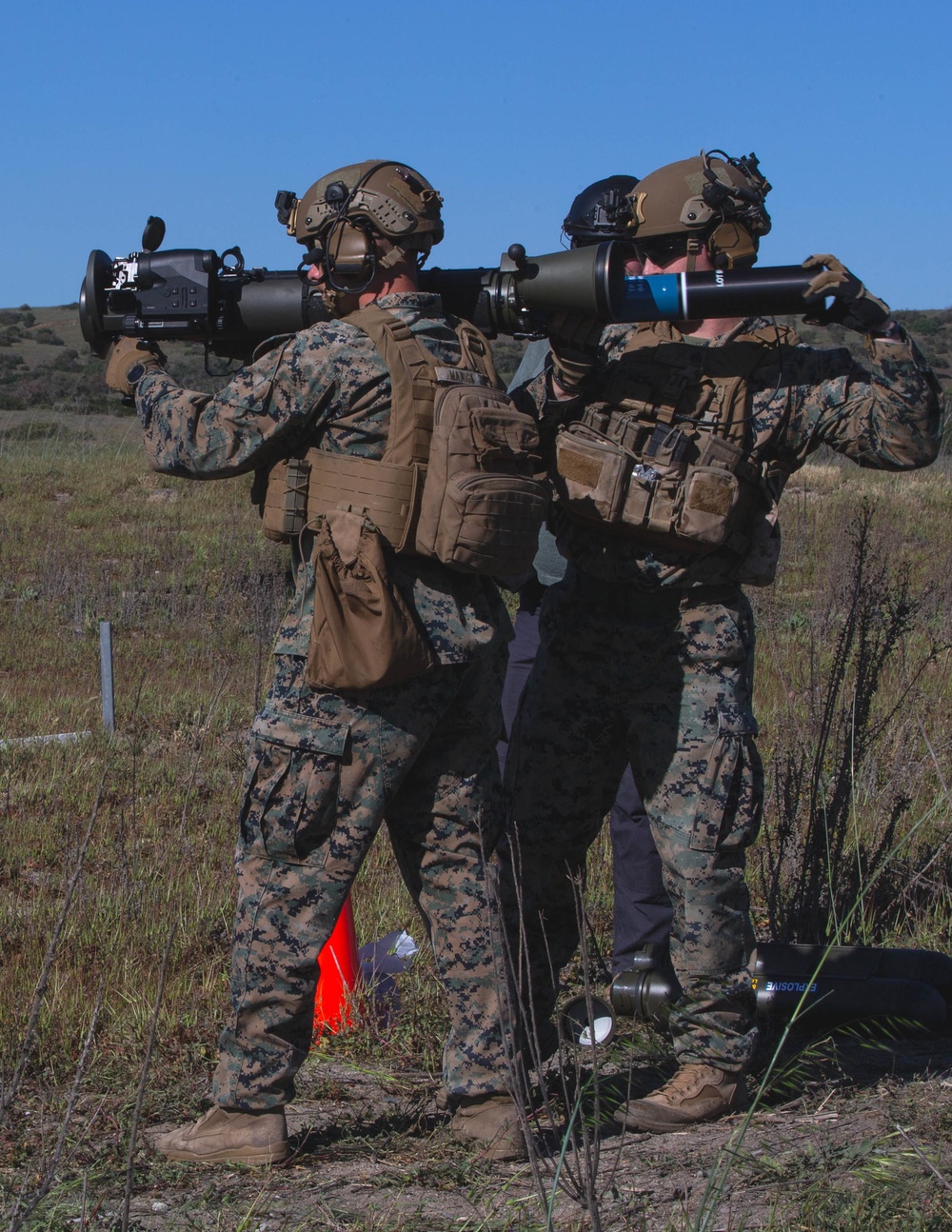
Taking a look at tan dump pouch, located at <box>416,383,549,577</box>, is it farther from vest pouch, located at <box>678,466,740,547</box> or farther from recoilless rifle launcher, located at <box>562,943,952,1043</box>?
recoilless rifle launcher, located at <box>562,943,952,1043</box>

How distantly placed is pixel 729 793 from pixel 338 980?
1.29 metres

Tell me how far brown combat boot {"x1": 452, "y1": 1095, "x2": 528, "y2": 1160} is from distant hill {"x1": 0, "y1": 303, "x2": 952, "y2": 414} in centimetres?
1511

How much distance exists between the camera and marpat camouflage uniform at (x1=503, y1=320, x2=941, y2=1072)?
3148 mm

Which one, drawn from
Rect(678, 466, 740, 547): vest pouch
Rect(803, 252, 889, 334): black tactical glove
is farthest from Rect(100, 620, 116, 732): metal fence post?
Rect(803, 252, 889, 334): black tactical glove

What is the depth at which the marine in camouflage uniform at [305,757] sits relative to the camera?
9.22 feet

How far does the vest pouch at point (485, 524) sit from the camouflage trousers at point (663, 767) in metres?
0.50

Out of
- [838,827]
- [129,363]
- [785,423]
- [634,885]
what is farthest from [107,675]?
[785,423]

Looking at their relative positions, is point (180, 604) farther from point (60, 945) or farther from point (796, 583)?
point (60, 945)

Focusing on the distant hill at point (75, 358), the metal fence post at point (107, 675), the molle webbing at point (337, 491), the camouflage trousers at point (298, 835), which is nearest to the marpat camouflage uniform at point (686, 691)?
the camouflage trousers at point (298, 835)

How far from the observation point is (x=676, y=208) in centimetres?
321

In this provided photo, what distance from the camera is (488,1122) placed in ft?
9.85

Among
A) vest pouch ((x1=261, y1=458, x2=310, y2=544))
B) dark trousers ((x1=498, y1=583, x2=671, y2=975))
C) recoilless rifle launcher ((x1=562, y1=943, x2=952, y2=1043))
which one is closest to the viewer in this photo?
vest pouch ((x1=261, y1=458, x2=310, y2=544))

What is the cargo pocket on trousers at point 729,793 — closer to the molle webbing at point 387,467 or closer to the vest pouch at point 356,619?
the vest pouch at point 356,619

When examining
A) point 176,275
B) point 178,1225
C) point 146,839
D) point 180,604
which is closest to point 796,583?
point 180,604
